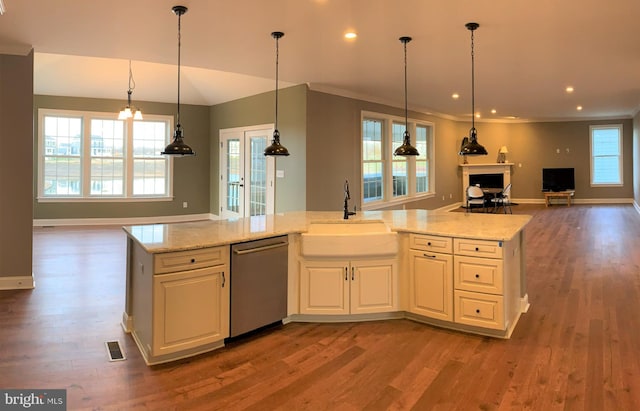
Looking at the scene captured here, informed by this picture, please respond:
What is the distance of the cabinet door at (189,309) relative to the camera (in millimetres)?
2832

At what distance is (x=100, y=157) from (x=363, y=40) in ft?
22.6

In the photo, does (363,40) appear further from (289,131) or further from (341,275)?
(289,131)

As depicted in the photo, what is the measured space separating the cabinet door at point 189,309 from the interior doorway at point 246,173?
4.48 metres

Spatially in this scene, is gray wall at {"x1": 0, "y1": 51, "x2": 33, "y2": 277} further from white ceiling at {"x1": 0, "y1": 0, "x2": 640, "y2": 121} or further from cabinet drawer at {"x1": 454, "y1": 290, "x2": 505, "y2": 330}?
cabinet drawer at {"x1": 454, "y1": 290, "x2": 505, "y2": 330}

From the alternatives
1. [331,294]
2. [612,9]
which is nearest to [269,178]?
[331,294]

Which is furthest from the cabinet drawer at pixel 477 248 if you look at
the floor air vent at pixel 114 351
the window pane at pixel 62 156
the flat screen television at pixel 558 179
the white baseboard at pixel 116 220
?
the flat screen television at pixel 558 179


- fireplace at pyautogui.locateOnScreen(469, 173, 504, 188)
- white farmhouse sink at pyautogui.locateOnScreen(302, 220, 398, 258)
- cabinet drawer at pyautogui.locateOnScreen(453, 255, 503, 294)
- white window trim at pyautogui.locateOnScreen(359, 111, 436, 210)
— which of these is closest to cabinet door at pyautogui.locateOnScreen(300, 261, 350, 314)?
white farmhouse sink at pyautogui.locateOnScreen(302, 220, 398, 258)

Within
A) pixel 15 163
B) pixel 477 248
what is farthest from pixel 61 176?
pixel 477 248

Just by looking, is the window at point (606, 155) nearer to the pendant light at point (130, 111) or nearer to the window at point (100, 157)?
the window at point (100, 157)

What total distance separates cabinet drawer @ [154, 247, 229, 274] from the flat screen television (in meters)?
13.2

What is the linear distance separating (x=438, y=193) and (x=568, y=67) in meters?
5.52

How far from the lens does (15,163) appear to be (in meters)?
4.60

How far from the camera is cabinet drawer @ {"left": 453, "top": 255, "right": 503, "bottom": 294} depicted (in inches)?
128

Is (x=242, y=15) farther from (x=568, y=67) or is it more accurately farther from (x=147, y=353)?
(x=568, y=67)
